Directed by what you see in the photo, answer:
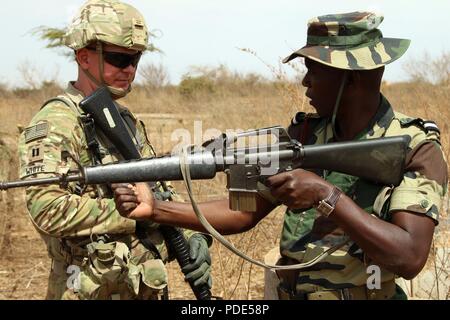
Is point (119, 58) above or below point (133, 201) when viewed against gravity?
above

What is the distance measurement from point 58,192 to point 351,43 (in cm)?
136

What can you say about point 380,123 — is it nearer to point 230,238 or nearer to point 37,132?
point 37,132

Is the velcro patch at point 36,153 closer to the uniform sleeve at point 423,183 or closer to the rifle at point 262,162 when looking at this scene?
the rifle at point 262,162

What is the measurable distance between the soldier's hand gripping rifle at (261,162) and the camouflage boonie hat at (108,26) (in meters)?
0.95

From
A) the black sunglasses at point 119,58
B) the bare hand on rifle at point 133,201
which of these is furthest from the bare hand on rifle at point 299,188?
the black sunglasses at point 119,58

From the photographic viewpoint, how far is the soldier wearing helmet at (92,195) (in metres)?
→ 2.65

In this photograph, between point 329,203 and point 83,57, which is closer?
point 329,203

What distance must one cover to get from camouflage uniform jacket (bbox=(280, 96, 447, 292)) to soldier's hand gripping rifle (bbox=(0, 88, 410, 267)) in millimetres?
57

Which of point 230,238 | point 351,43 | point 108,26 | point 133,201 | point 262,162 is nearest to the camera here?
point 262,162

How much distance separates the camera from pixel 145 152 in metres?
3.16

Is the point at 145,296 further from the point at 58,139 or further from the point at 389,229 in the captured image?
the point at 389,229

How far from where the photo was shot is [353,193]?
2357mm

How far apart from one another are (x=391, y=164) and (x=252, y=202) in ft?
1.67

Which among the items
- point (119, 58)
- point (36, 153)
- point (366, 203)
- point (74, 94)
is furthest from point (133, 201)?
point (366, 203)
